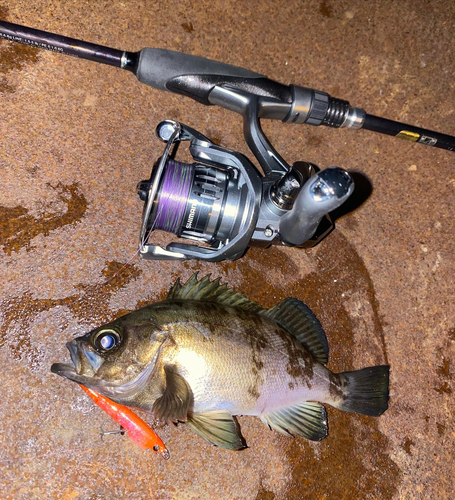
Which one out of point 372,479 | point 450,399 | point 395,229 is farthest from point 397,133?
point 372,479

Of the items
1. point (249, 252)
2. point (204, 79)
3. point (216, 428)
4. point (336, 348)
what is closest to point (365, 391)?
point (336, 348)

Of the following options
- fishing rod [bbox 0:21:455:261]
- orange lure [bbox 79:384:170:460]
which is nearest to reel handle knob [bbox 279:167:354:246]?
fishing rod [bbox 0:21:455:261]

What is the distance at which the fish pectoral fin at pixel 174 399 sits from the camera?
1.68 m

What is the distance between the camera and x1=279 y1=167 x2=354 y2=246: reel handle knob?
1499 millimetres

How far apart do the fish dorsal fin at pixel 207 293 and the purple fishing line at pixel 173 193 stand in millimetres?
323

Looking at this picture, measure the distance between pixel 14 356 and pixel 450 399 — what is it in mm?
2567

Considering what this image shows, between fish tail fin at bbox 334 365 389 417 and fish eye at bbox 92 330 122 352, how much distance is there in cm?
126

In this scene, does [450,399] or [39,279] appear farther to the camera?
[450,399]

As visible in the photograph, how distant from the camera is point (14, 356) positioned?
1.93 m

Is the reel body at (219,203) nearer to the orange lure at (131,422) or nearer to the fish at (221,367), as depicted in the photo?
the fish at (221,367)

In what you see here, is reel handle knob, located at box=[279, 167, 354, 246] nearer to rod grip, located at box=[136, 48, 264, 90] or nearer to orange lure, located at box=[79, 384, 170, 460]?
rod grip, located at box=[136, 48, 264, 90]

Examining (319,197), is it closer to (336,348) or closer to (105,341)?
(105,341)

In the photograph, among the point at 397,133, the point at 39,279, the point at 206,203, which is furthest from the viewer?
the point at 397,133

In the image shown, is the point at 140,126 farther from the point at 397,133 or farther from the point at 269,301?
the point at 397,133
